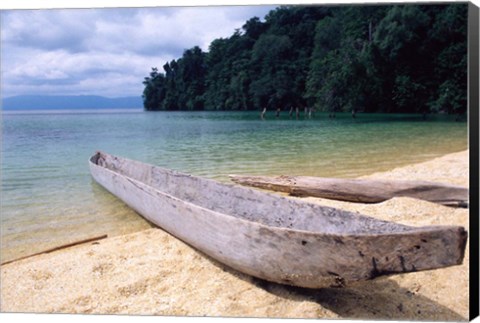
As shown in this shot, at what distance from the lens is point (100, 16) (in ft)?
9.29

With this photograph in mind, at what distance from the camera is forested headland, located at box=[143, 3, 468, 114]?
8.84 ft

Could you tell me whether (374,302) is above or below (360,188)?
below

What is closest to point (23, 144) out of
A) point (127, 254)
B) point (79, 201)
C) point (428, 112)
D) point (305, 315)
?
point (79, 201)

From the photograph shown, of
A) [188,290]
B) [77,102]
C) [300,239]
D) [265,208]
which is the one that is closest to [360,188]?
[265,208]

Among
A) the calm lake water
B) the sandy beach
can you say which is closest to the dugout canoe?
the sandy beach

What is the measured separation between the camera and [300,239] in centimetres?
173

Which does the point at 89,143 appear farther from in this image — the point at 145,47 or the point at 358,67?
the point at 358,67

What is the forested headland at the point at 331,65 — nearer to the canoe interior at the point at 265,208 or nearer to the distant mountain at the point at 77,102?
the distant mountain at the point at 77,102

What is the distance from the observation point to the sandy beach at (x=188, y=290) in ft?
6.66

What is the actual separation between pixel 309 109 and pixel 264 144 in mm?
1788

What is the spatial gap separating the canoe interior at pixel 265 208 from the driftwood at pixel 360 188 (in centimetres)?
88

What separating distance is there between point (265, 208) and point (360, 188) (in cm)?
127

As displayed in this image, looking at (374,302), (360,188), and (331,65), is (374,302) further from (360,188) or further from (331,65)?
(331,65)

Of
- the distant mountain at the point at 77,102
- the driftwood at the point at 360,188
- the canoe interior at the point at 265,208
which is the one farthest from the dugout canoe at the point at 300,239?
the driftwood at the point at 360,188
